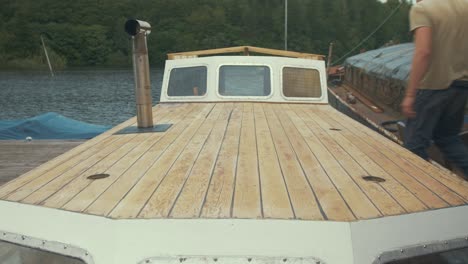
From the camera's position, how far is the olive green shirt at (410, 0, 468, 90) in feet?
12.7

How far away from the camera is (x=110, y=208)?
252 centimetres

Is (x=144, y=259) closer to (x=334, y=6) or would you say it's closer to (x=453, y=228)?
(x=453, y=228)

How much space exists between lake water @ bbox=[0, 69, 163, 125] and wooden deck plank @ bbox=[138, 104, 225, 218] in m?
20.5

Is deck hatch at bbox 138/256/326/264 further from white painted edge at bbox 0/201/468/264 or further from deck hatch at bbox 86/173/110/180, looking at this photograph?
deck hatch at bbox 86/173/110/180

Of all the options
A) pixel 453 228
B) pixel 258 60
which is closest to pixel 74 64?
pixel 258 60

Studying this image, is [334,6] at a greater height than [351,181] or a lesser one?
greater

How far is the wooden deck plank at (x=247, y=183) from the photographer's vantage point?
7.92 ft

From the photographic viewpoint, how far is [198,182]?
9.63 ft

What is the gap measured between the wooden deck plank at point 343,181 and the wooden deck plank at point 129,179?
4.01 feet

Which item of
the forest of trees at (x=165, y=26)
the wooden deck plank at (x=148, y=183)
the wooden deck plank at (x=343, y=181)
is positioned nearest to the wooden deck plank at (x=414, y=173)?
the wooden deck plank at (x=343, y=181)

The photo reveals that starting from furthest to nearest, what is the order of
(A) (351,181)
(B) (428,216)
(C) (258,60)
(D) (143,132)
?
1. (C) (258,60)
2. (D) (143,132)
3. (A) (351,181)
4. (B) (428,216)

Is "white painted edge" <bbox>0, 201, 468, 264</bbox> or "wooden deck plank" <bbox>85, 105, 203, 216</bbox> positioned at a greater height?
"wooden deck plank" <bbox>85, 105, 203, 216</bbox>

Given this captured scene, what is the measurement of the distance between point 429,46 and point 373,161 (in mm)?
1040

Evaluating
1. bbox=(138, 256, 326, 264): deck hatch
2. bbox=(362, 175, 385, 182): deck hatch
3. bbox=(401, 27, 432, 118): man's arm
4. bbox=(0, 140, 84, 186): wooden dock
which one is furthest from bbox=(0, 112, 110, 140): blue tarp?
bbox=(138, 256, 326, 264): deck hatch
